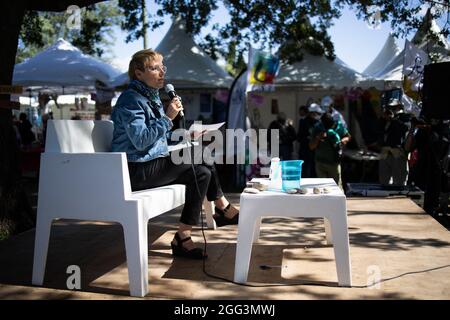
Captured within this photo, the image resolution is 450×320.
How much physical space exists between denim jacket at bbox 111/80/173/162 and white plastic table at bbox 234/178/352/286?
2.35 ft

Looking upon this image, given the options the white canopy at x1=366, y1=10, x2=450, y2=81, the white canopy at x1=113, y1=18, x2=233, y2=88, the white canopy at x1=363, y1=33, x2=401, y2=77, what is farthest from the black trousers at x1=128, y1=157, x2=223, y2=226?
the white canopy at x1=363, y1=33, x2=401, y2=77

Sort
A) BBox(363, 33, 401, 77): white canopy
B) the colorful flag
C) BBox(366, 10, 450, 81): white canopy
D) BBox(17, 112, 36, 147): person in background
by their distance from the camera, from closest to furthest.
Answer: BBox(366, 10, 450, 81): white canopy
the colorful flag
BBox(17, 112, 36, 147): person in background
BBox(363, 33, 401, 77): white canopy

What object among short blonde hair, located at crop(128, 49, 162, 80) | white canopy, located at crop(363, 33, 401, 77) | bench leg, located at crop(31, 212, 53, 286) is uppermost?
white canopy, located at crop(363, 33, 401, 77)

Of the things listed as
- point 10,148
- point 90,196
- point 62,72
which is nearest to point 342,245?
point 90,196

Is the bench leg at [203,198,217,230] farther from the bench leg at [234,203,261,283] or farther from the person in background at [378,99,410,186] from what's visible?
the person in background at [378,99,410,186]

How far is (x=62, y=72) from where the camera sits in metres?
11.6

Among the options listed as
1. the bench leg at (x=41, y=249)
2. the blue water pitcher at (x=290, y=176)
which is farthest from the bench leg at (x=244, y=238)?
the bench leg at (x=41, y=249)

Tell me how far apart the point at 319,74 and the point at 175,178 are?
8.16m

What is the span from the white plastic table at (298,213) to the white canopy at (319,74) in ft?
26.9

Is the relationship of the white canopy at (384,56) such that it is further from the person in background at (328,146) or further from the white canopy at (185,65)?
the person in background at (328,146)

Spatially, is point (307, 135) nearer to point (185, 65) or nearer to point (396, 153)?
point (396, 153)

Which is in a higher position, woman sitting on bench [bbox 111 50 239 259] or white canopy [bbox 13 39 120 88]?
white canopy [bbox 13 39 120 88]

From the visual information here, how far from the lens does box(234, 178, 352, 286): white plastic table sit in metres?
2.81
